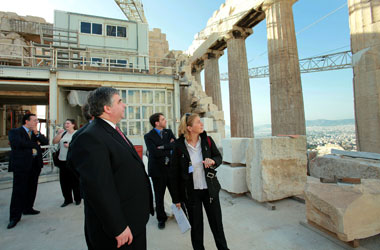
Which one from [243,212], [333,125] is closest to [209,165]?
[243,212]

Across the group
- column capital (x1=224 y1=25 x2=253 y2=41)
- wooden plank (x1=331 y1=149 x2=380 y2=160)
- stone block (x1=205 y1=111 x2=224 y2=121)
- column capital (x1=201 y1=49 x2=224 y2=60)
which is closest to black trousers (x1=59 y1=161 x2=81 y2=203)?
wooden plank (x1=331 y1=149 x2=380 y2=160)

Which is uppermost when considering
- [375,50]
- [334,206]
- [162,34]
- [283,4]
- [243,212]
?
[162,34]

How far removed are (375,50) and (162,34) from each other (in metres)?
24.7

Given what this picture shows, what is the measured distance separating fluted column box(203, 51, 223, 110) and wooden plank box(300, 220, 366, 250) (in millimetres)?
14897

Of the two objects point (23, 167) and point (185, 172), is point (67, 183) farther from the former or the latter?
point (185, 172)

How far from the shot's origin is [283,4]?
9875mm

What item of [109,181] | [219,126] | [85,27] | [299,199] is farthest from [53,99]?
[299,199]

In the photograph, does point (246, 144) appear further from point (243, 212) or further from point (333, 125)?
point (333, 125)

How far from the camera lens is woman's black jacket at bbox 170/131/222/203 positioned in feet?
8.08

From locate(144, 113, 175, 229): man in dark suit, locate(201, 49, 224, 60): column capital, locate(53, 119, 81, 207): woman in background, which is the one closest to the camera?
locate(144, 113, 175, 229): man in dark suit

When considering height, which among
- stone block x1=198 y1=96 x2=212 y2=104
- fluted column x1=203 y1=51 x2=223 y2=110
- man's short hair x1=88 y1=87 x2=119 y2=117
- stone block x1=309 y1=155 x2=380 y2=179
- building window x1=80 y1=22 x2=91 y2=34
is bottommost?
stone block x1=309 y1=155 x2=380 y2=179

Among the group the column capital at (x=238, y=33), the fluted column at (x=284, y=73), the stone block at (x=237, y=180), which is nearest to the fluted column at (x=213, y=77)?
the column capital at (x=238, y=33)

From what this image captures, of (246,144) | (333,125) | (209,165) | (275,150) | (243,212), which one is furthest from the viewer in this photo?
(333,125)

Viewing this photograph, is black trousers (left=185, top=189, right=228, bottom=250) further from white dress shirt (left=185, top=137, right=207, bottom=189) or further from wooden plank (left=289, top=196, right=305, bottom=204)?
wooden plank (left=289, top=196, right=305, bottom=204)
